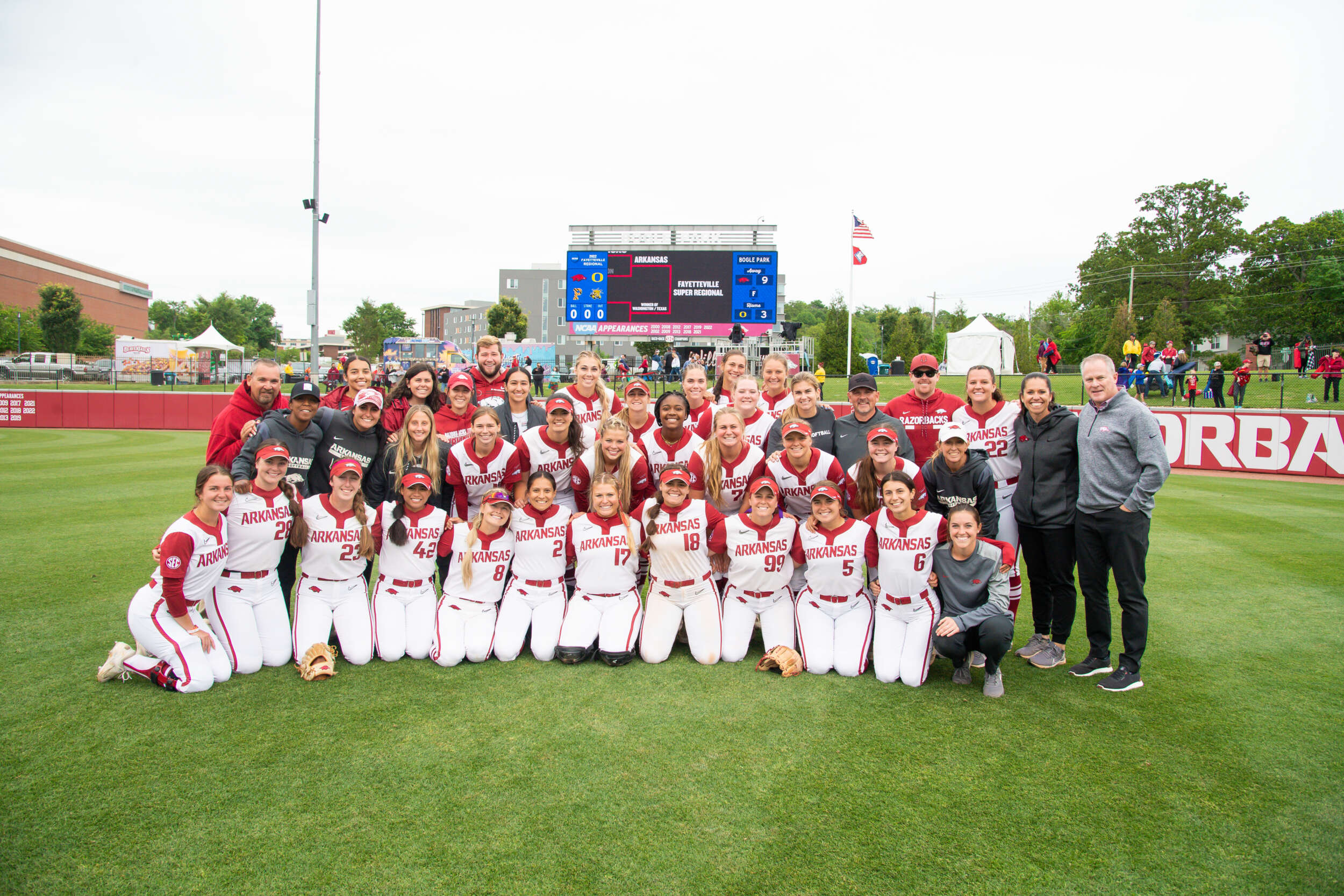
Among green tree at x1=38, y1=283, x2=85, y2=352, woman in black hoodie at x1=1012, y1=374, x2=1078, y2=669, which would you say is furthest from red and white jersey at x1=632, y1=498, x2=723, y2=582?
green tree at x1=38, y1=283, x2=85, y2=352

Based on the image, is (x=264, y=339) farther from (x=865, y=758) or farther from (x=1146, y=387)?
(x=865, y=758)

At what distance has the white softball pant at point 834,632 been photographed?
5082 millimetres

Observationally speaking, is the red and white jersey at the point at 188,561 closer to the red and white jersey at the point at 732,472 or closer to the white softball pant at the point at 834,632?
the red and white jersey at the point at 732,472

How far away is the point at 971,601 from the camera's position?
4.95 meters

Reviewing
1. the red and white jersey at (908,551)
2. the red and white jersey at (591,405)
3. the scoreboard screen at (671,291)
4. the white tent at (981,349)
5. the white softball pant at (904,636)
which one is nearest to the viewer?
the white softball pant at (904,636)

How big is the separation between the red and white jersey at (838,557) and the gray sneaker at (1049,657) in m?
1.42

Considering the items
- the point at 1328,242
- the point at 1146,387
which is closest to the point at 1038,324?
the point at 1328,242

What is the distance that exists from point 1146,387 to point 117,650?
93.5ft

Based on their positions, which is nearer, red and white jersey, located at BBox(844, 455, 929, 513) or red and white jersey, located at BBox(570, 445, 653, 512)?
red and white jersey, located at BBox(844, 455, 929, 513)

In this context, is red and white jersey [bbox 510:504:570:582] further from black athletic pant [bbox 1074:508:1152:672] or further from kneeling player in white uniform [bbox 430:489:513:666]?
black athletic pant [bbox 1074:508:1152:672]

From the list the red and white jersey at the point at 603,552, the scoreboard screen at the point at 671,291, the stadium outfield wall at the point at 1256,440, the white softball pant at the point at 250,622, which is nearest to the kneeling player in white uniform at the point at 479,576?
the red and white jersey at the point at 603,552

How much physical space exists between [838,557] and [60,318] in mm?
75177

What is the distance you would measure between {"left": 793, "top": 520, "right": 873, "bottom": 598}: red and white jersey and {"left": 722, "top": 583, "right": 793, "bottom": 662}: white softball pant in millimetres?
316

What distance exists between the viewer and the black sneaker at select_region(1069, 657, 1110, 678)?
5.06 m
